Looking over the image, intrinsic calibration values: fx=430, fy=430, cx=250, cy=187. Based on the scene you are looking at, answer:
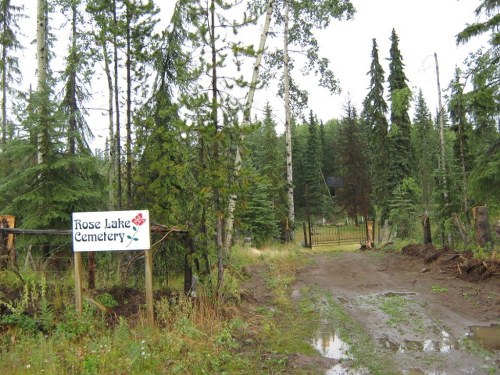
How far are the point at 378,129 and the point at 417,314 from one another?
25257 millimetres

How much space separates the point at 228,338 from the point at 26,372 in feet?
7.91

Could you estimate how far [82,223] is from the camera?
5.78 meters

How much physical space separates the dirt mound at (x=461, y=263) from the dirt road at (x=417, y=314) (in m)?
0.17

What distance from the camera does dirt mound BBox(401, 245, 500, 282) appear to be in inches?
368

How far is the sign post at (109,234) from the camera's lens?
18.9 feet

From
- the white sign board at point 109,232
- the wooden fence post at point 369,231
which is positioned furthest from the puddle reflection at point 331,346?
the wooden fence post at point 369,231

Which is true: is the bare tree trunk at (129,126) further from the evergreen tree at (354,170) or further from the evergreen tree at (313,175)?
the evergreen tree at (313,175)

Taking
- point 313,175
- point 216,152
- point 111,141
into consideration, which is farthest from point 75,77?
point 313,175

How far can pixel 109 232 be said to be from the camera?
5797 millimetres

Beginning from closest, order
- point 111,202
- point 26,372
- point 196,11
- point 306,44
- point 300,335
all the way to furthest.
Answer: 1. point 26,372
2. point 300,335
3. point 196,11
4. point 111,202
5. point 306,44

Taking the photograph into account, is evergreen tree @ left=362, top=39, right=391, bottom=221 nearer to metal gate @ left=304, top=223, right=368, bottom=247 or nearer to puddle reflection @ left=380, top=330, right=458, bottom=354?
metal gate @ left=304, top=223, right=368, bottom=247

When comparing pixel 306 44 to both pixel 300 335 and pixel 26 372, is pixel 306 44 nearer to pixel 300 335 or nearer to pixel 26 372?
pixel 300 335

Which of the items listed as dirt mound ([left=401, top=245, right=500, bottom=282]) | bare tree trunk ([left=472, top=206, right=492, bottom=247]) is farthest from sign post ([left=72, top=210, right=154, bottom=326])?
bare tree trunk ([left=472, top=206, right=492, bottom=247])

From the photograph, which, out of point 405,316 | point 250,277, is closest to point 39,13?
point 250,277
